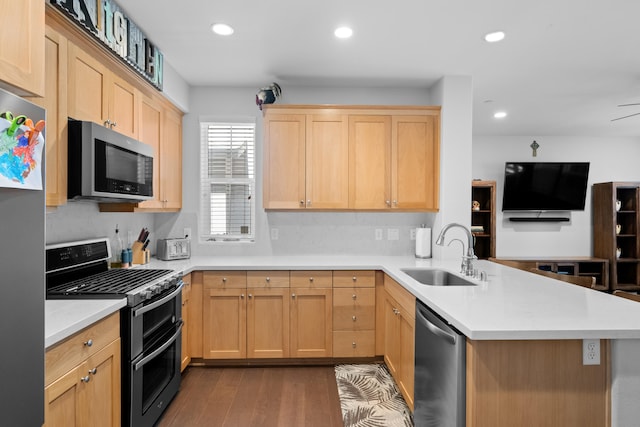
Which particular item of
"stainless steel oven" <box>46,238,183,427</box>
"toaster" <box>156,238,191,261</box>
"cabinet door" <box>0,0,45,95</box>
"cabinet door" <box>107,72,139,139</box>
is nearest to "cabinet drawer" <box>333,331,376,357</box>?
"stainless steel oven" <box>46,238,183,427</box>

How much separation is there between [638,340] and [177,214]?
138 inches

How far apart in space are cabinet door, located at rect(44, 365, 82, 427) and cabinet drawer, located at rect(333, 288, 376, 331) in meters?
1.99

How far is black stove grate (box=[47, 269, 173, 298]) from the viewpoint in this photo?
Answer: 6.27ft

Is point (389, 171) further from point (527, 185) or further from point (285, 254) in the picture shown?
point (527, 185)

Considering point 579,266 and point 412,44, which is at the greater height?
point 412,44

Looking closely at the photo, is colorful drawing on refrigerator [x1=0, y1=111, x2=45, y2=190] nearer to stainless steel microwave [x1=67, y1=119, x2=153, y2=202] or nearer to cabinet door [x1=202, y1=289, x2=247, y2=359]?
stainless steel microwave [x1=67, y1=119, x2=153, y2=202]

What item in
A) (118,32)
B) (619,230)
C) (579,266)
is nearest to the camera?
(118,32)

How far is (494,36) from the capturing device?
257 cm

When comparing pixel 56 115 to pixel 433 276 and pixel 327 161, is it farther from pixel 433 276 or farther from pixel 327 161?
pixel 433 276

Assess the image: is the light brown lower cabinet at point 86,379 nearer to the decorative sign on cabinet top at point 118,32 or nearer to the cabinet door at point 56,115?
the cabinet door at point 56,115

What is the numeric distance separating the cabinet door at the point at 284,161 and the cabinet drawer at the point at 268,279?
641 mm

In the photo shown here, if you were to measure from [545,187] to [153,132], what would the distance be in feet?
18.4

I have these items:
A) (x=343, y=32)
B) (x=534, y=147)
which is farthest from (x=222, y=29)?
(x=534, y=147)

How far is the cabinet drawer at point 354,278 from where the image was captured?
3.17m
